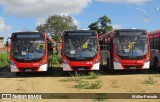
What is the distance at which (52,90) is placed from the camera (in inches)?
731

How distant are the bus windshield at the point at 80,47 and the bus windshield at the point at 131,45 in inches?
62.1

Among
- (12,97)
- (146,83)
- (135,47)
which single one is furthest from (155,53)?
(12,97)

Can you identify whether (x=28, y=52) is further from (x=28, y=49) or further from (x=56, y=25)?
(x=56, y=25)

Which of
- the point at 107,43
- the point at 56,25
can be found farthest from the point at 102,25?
the point at 107,43

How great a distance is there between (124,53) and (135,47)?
0.79 m

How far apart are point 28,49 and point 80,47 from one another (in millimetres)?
3306

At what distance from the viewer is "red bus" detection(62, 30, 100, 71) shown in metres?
26.4

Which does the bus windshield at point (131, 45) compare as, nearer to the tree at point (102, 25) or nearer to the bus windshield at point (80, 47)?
the bus windshield at point (80, 47)

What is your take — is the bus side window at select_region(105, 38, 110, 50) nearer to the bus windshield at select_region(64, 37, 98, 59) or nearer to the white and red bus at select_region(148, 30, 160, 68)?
the bus windshield at select_region(64, 37, 98, 59)

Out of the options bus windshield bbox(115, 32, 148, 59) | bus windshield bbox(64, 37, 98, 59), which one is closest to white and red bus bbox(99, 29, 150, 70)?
bus windshield bbox(115, 32, 148, 59)

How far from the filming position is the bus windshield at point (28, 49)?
26875 millimetres

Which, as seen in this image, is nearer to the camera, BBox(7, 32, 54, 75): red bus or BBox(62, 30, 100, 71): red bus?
BBox(62, 30, 100, 71): red bus

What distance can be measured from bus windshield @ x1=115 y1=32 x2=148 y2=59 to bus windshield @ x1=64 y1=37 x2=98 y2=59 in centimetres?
158

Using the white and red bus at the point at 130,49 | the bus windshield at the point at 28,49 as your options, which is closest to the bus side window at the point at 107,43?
the white and red bus at the point at 130,49
